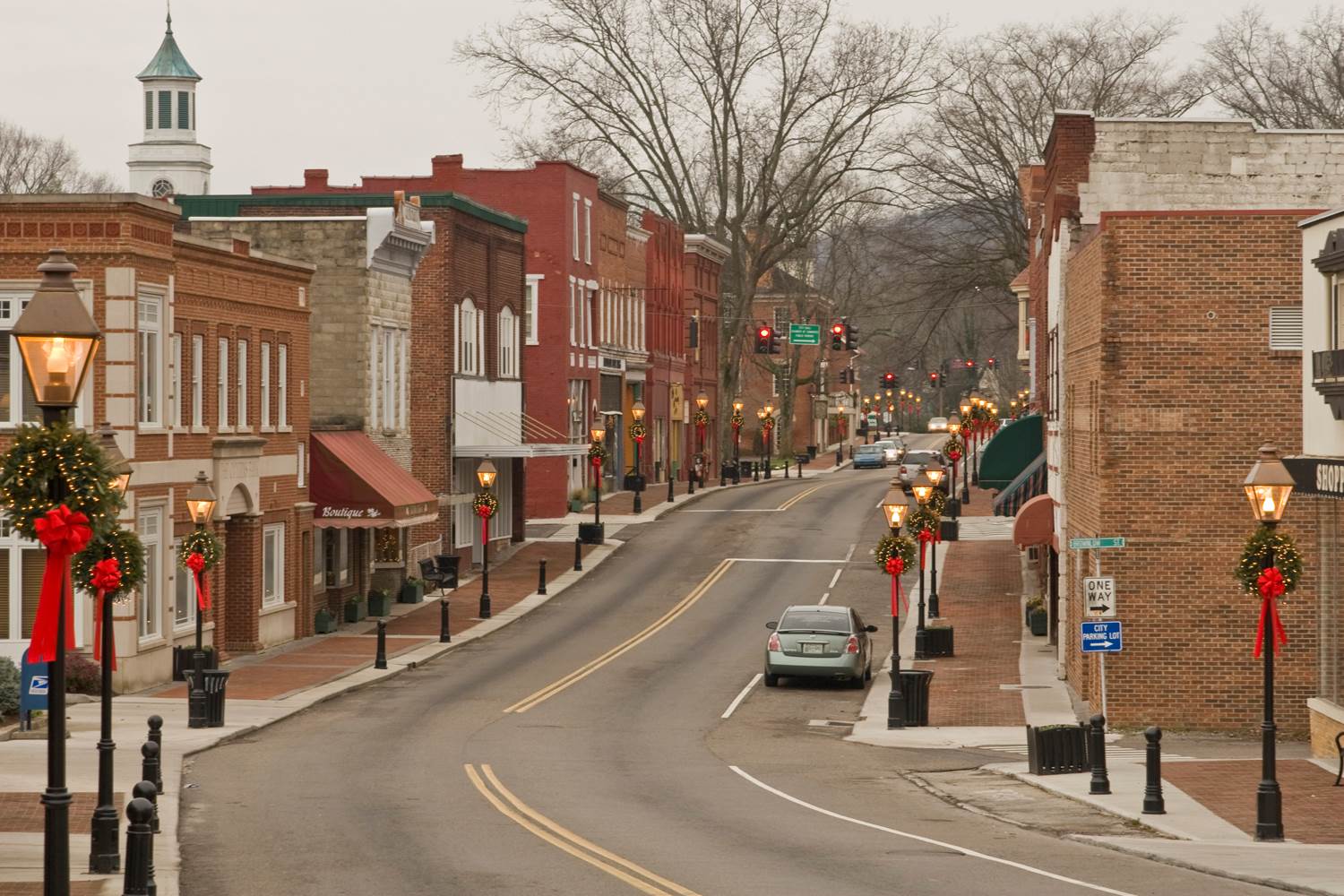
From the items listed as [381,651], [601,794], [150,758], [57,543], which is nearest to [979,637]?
[381,651]

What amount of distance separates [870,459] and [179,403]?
2615 inches

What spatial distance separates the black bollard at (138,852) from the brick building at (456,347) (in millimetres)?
33958

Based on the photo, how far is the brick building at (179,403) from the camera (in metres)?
32.3

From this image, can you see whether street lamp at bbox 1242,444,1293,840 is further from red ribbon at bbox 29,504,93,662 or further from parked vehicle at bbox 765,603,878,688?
parked vehicle at bbox 765,603,878,688

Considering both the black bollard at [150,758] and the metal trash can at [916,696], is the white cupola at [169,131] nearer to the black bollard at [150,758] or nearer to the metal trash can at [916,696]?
the metal trash can at [916,696]

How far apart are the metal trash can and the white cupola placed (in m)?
101

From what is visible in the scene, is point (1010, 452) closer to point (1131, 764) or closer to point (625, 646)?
point (625, 646)

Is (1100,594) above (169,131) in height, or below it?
below

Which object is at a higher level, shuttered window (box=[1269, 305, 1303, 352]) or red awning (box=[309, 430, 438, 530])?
shuttered window (box=[1269, 305, 1303, 352])

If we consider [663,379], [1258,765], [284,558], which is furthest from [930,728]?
[663,379]

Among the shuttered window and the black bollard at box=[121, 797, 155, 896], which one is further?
the shuttered window

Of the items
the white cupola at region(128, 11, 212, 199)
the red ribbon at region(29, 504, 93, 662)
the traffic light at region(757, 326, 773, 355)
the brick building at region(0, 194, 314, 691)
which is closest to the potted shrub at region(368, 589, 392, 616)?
the brick building at region(0, 194, 314, 691)

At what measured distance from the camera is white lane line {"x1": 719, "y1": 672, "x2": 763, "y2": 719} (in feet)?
109

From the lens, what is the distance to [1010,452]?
47750 millimetres
